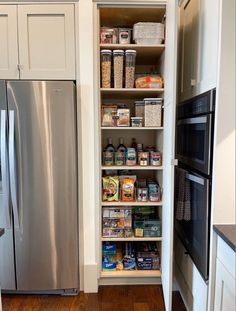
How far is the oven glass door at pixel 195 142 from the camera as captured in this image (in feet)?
4.27

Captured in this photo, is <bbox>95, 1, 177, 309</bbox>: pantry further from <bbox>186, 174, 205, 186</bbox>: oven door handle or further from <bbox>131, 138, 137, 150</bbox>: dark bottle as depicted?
<bbox>186, 174, 205, 186</bbox>: oven door handle

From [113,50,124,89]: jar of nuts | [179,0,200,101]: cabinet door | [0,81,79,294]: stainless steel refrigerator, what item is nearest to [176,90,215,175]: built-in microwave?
[179,0,200,101]: cabinet door

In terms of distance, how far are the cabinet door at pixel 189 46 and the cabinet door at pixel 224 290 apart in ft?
3.48

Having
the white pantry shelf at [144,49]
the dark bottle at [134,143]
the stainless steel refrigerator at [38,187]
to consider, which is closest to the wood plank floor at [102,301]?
the stainless steel refrigerator at [38,187]

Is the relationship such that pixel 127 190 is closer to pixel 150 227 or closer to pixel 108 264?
pixel 150 227

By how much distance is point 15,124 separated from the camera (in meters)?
1.74

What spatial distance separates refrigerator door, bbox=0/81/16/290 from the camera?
67.6 inches

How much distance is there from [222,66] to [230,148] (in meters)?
0.39

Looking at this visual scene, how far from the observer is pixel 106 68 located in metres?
1.87

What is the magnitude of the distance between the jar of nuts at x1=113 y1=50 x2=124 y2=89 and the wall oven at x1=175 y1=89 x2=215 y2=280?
Answer: 1.64ft

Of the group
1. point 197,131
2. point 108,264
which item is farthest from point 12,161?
point 197,131

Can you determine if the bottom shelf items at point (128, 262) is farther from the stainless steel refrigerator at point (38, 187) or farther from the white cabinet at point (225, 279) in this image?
the white cabinet at point (225, 279)

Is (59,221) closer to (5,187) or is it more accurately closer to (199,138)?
(5,187)

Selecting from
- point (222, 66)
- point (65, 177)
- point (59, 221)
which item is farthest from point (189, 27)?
point (59, 221)
